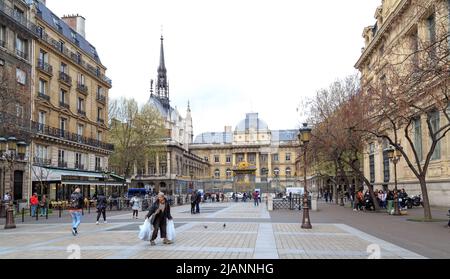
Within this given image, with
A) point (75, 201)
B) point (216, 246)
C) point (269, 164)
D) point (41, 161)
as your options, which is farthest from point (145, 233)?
point (269, 164)

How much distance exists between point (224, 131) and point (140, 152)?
299ft

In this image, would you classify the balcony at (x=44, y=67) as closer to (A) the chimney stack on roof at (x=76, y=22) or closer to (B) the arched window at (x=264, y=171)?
(A) the chimney stack on roof at (x=76, y=22)

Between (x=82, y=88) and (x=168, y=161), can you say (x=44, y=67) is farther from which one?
(x=168, y=161)

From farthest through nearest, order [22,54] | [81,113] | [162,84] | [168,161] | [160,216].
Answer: [162,84], [168,161], [81,113], [22,54], [160,216]

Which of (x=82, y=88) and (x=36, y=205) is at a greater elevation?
(x=82, y=88)

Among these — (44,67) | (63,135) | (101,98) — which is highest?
(44,67)

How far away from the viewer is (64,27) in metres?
47.8

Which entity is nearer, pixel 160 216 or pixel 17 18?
pixel 160 216

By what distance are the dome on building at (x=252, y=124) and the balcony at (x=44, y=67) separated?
94724mm

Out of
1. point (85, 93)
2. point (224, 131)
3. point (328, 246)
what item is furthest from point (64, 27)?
point (224, 131)

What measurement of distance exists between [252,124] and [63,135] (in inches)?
3688

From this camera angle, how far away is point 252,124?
134 metres

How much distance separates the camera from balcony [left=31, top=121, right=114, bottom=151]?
3938 cm
